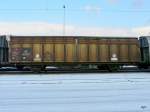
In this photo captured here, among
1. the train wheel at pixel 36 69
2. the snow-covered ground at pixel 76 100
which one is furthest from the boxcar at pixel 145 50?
the snow-covered ground at pixel 76 100

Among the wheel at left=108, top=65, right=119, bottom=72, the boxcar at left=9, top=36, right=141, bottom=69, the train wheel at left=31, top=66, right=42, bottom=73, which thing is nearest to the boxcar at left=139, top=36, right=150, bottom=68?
the boxcar at left=9, top=36, right=141, bottom=69

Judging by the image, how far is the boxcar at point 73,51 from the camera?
26.5 metres

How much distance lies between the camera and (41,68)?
2628 cm

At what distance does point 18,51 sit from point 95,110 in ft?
70.4

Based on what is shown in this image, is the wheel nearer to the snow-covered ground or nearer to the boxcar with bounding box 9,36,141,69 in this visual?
the boxcar with bounding box 9,36,141,69

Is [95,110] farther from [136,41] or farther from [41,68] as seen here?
[136,41]

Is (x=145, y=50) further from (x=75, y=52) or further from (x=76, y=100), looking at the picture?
(x=76, y=100)

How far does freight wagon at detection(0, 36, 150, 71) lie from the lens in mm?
26469

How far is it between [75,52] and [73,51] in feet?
0.58

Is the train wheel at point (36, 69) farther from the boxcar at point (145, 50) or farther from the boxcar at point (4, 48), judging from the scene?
the boxcar at point (145, 50)

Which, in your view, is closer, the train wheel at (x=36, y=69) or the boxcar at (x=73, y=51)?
the train wheel at (x=36, y=69)

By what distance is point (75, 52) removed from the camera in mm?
27094

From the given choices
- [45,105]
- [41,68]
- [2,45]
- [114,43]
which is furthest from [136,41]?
[45,105]

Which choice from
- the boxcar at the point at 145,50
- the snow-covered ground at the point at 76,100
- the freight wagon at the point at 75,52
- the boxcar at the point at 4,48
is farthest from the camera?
the boxcar at the point at 145,50
